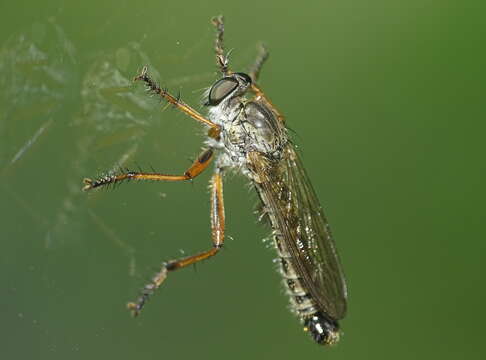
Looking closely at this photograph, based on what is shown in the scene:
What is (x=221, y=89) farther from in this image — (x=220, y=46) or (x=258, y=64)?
(x=258, y=64)

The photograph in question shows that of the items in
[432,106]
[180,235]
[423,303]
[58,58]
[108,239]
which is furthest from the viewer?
[432,106]

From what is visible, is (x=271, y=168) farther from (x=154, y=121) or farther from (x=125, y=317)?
(x=125, y=317)

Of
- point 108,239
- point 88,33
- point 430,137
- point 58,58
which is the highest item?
point 430,137

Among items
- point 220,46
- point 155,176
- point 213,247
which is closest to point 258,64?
point 220,46

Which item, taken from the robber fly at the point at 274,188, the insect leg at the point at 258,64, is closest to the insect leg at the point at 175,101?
the robber fly at the point at 274,188

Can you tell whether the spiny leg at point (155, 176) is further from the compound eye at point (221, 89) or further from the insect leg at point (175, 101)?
the compound eye at point (221, 89)

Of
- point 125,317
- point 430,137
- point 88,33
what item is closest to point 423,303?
point 430,137

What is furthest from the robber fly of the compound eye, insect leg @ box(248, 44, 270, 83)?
insect leg @ box(248, 44, 270, 83)
